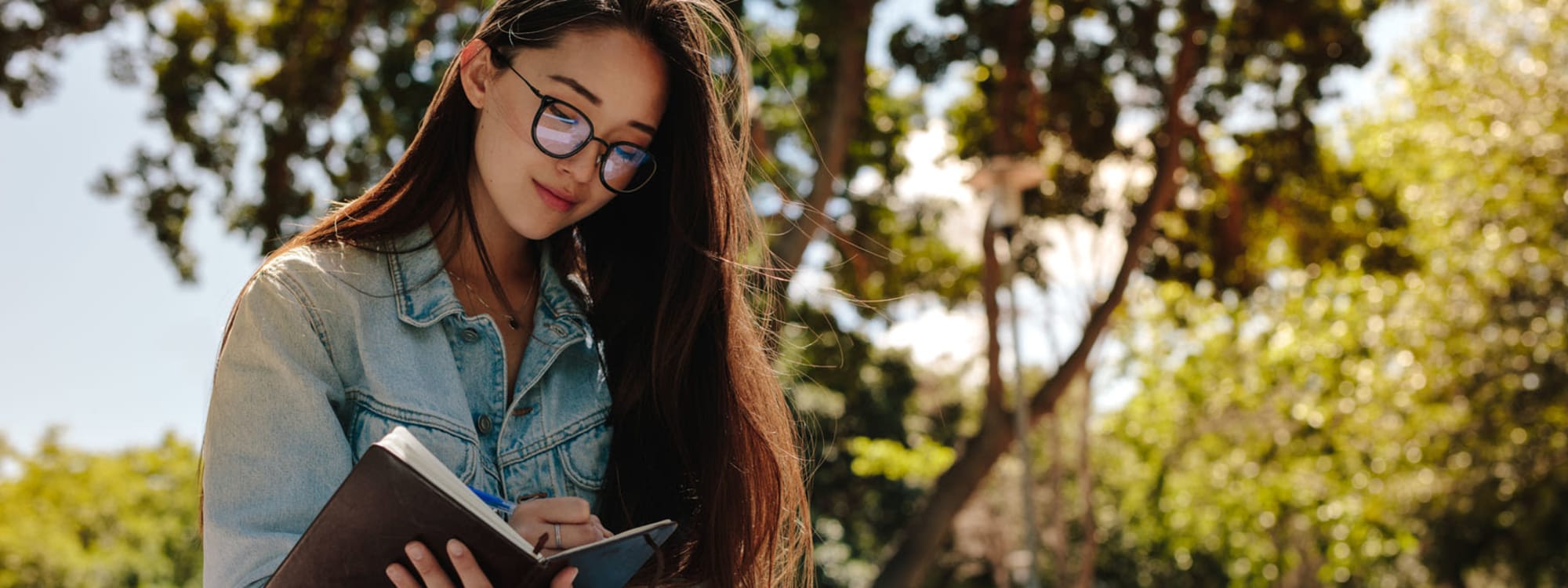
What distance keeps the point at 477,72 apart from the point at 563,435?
1.73 ft

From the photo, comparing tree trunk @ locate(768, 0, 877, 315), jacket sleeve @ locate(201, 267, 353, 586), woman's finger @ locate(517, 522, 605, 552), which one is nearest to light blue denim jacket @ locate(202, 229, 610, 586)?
jacket sleeve @ locate(201, 267, 353, 586)

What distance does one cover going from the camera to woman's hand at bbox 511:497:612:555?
1.54 metres

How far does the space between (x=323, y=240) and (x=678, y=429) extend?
21.7 inches

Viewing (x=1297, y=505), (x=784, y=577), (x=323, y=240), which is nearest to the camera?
(x=323, y=240)

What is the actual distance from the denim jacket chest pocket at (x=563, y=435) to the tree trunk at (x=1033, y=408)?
23.2ft

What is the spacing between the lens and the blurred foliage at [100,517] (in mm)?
29703

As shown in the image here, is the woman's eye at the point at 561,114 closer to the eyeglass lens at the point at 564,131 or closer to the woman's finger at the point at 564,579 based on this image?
the eyeglass lens at the point at 564,131

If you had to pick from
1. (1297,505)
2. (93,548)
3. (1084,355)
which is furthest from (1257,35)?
(93,548)

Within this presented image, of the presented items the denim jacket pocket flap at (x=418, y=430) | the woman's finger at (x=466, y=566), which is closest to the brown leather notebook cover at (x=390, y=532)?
the woman's finger at (x=466, y=566)

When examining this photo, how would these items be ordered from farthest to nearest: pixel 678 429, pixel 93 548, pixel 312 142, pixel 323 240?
pixel 93 548 → pixel 312 142 → pixel 678 429 → pixel 323 240

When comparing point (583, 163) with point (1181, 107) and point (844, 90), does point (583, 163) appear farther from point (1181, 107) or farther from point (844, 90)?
point (1181, 107)

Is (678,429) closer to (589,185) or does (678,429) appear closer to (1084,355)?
(589,185)

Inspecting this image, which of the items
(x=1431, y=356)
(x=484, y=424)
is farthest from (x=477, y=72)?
(x=1431, y=356)

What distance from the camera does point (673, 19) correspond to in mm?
1931
